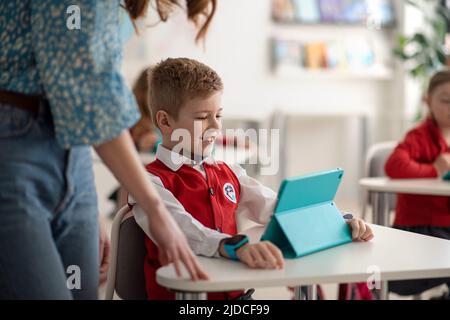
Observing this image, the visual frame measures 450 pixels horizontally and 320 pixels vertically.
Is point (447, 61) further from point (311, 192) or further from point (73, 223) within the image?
point (73, 223)

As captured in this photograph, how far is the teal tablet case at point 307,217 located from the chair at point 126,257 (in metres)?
0.37

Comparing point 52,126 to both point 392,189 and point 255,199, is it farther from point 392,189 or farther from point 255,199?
point 392,189

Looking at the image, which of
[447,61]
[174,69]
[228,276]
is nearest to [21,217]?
[228,276]

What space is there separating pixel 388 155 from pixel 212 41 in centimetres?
315

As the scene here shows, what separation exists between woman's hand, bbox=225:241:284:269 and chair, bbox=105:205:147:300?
41cm

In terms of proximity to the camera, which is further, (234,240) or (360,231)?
(360,231)

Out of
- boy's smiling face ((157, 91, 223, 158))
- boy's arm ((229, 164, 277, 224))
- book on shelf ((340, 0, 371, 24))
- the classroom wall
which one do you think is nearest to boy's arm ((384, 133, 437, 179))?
boy's arm ((229, 164, 277, 224))

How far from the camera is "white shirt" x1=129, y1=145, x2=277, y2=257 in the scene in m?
1.47

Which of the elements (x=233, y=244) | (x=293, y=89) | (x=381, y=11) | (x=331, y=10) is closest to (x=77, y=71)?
(x=233, y=244)

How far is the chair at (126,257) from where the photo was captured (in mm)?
1693

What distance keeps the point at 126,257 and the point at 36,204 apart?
0.63 metres

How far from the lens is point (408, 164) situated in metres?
2.90

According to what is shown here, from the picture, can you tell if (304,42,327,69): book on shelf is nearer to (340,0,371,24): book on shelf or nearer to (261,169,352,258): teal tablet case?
(340,0,371,24): book on shelf
